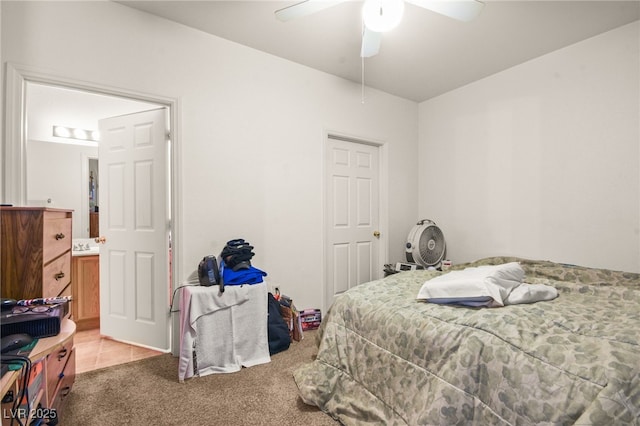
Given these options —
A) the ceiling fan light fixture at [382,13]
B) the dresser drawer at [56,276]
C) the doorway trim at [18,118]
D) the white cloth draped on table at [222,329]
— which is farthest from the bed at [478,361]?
the doorway trim at [18,118]

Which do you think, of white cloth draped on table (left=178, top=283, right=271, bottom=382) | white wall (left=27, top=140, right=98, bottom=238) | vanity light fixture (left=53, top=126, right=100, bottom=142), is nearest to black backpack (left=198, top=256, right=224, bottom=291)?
white cloth draped on table (left=178, top=283, right=271, bottom=382)

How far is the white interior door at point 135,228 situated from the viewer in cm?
254

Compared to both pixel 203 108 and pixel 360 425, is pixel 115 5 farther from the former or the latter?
pixel 360 425

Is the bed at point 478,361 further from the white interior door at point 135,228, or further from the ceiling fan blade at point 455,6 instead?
the ceiling fan blade at point 455,6

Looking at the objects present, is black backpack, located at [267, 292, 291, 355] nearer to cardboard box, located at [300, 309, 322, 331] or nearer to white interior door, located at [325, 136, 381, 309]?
cardboard box, located at [300, 309, 322, 331]

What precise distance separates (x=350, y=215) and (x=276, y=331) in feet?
5.03

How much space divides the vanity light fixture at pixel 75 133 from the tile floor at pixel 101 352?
83.6 inches

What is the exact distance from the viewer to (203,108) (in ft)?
8.21

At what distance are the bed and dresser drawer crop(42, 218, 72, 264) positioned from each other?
1.52 meters

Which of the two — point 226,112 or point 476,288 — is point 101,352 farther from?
point 476,288

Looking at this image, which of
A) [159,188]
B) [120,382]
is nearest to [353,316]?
[120,382]

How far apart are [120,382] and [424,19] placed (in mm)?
3277

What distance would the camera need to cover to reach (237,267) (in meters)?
2.31

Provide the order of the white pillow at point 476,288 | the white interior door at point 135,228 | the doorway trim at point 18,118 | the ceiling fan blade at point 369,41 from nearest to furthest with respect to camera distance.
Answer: the white pillow at point 476,288 < the doorway trim at point 18,118 < the ceiling fan blade at point 369,41 < the white interior door at point 135,228
